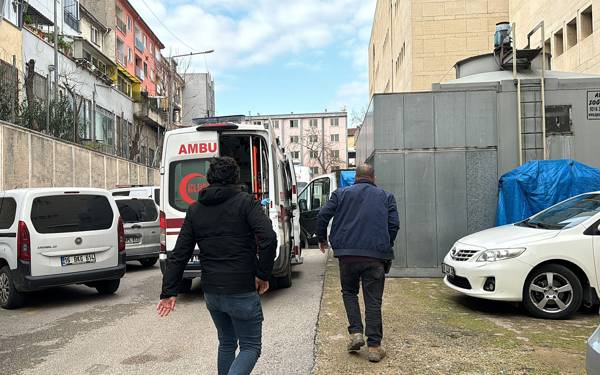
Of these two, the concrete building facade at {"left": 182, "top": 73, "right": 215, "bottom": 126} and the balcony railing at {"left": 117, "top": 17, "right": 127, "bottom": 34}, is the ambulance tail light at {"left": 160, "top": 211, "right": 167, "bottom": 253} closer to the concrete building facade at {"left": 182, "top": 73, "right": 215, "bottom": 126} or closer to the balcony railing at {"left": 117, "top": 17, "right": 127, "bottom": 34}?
the balcony railing at {"left": 117, "top": 17, "right": 127, "bottom": 34}

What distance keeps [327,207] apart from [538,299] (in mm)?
3145

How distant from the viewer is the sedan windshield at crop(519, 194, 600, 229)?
6.50 metres

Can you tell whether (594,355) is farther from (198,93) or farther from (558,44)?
(198,93)

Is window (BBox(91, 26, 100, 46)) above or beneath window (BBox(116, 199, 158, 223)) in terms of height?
above

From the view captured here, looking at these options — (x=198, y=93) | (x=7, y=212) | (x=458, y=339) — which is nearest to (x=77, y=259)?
(x=7, y=212)

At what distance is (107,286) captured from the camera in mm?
8781

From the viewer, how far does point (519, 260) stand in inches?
245

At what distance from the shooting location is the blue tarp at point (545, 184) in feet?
28.5

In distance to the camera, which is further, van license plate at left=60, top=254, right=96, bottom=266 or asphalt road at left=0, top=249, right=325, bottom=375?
van license plate at left=60, top=254, right=96, bottom=266

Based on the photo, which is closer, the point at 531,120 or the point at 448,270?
the point at 448,270

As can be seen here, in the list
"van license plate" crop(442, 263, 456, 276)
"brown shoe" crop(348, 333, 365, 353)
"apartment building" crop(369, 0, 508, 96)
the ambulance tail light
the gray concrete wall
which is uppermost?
"apartment building" crop(369, 0, 508, 96)

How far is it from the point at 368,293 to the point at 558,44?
2243cm

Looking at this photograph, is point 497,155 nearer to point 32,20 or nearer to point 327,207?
point 327,207

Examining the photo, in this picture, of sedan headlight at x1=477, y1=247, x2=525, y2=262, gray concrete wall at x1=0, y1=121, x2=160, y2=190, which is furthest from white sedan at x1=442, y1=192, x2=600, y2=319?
gray concrete wall at x1=0, y1=121, x2=160, y2=190
